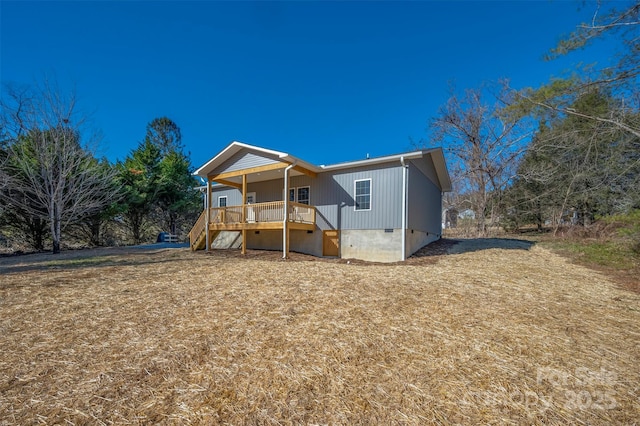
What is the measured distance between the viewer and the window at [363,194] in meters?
10.9

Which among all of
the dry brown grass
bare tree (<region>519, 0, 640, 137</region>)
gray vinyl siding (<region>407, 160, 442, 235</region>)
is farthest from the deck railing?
bare tree (<region>519, 0, 640, 137</region>)

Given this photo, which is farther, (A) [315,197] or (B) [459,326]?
(A) [315,197]

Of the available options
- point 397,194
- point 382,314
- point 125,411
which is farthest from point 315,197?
point 125,411

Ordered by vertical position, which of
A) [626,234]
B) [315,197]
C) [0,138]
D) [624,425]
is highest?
[0,138]

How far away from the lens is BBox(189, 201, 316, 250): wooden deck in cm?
1121

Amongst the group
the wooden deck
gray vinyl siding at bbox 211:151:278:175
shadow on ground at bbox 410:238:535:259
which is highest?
gray vinyl siding at bbox 211:151:278:175

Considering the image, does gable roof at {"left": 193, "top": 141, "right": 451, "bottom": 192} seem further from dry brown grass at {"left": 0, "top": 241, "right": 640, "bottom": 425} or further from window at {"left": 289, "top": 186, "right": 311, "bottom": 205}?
dry brown grass at {"left": 0, "top": 241, "right": 640, "bottom": 425}

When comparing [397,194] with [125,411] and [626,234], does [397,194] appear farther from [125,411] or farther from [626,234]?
[125,411]

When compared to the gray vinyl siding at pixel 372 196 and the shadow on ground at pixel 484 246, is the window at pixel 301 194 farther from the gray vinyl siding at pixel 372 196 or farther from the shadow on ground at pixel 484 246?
the shadow on ground at pixel 484 246

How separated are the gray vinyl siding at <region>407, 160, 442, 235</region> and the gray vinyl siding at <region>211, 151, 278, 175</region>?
18.3 ft

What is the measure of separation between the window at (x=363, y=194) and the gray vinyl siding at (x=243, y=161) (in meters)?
3.46

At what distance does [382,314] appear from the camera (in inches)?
163

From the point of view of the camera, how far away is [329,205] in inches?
462

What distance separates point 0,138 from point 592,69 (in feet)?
76.7
